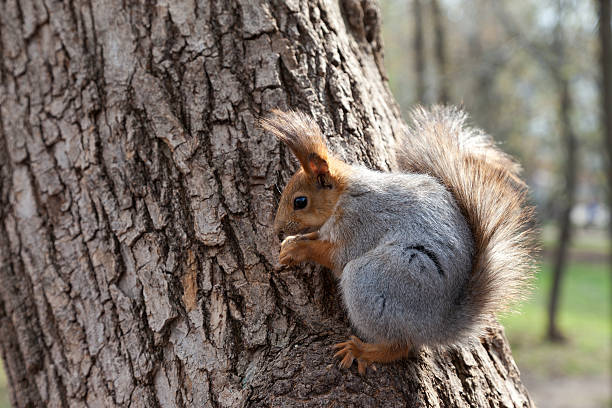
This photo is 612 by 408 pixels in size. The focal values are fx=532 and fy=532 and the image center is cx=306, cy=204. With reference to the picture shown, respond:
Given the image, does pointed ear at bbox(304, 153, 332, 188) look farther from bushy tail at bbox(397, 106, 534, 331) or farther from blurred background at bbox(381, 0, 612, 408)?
blurred background at bbox(381, 0, 612, 408)

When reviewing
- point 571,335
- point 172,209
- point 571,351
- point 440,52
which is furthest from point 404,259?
point 571,335

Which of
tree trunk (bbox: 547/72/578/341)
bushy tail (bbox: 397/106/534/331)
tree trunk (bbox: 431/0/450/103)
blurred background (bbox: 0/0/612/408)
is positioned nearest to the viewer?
bushy tail (bbox: 397/106/534/331)

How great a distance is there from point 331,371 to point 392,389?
0.18 metres

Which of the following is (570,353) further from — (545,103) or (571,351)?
(545,103)

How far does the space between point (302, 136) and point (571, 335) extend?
29.6 ft

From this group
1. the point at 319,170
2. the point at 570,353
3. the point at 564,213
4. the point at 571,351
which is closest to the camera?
the point at 319,170

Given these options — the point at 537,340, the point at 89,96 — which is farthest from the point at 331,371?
the point at 537,340

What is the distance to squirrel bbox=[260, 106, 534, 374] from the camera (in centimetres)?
157

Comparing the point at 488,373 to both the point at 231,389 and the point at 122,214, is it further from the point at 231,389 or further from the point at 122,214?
the point at 122,214

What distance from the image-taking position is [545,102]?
Answer: 1262cm

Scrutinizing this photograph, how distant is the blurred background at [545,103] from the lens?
22.4ft

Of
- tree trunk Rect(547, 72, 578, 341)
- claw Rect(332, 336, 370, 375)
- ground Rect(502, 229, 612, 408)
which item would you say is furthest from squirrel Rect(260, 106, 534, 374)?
tree trunk Rect(547, 72, 578, 341)

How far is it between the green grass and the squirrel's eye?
3.63 m

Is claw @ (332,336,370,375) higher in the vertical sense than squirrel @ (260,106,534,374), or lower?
lower
